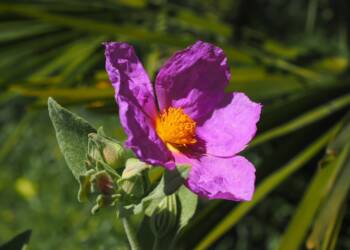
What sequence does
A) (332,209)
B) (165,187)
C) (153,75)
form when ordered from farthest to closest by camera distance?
(153,75) → (332,209) → (165,187)

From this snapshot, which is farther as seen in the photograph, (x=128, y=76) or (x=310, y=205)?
(x=310, y=205)

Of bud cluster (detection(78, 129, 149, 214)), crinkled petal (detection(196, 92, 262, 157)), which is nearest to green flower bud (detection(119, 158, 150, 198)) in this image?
bud cluster (detection(78, 129, 149, 214))

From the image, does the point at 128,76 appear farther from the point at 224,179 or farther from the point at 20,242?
the point at 20,242

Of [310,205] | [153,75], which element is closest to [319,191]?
[310,205]

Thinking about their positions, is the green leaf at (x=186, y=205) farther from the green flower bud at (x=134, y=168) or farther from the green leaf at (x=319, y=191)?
the green leaf at (x=319, y=191)

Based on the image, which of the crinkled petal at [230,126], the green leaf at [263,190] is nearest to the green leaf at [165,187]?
the crinkled petal at [230,126]
